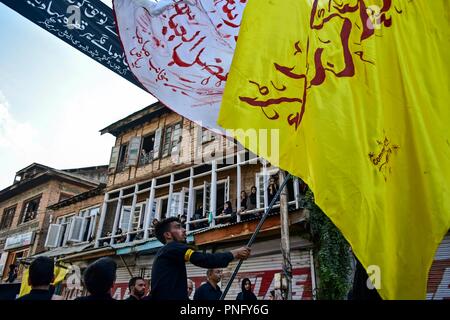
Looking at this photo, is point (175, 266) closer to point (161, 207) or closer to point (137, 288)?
point (137, 288)

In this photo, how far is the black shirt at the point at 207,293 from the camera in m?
4.54

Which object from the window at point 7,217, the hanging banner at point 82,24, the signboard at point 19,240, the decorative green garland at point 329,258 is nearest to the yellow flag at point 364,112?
the hanging banner at point 82,24

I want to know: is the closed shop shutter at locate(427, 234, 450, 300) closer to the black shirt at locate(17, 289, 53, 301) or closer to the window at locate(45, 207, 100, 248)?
the black shirt at locate(17, 289, 53, 301)

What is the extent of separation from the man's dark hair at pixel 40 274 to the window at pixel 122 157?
16.1 metres

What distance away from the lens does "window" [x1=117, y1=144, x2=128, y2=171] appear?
18.9 m

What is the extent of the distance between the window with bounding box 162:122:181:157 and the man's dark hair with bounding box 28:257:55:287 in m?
13.2

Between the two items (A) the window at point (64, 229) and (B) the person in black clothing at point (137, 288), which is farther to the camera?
(A) the window at point (64, 229)

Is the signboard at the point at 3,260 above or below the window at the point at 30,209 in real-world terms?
below

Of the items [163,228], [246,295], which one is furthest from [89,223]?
[163,228]

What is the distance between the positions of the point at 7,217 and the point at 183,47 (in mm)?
30471

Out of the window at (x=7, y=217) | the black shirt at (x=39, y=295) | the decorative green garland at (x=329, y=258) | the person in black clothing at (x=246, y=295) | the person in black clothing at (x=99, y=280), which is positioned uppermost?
the window at (x=7, y=217)

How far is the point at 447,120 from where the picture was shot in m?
1.94

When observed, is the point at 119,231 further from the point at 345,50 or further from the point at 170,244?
the point at 345,50

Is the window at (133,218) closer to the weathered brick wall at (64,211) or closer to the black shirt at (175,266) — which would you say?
the weathered brick wall at (64,211)
